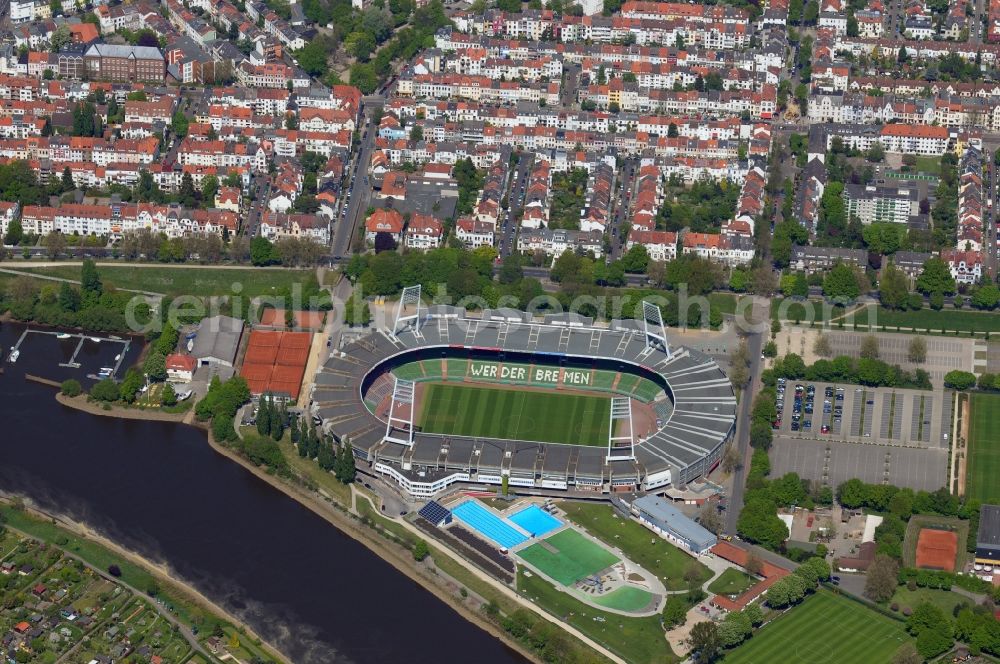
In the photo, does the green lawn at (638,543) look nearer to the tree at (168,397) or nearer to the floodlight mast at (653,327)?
the floodlight mast at (653,327)

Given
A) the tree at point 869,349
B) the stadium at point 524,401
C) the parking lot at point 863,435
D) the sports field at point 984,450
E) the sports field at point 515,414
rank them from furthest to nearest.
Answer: the tree at point 869,349 → the sports field at point 515,414 → the parking lot at point 863,435 → the stadium at point 524,401 → the sports field at point 984,450

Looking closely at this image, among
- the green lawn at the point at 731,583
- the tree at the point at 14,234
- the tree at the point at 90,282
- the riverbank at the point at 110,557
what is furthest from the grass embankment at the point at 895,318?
the tree at the point at 14,234

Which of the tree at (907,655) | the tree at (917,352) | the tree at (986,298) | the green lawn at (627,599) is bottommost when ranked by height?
the tree at (907,655)

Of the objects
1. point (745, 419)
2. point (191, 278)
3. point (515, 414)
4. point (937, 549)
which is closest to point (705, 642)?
point (937, 549)

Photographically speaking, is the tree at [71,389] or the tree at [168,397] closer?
the tree at [168,397]

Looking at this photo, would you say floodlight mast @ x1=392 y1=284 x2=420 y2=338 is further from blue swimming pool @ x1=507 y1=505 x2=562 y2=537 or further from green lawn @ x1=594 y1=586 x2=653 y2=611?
green lawn @ x1=594 y1=586 x2=653 y2=611

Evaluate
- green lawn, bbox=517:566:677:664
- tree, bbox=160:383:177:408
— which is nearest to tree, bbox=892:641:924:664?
green lawn, bbox=517:566:677:664


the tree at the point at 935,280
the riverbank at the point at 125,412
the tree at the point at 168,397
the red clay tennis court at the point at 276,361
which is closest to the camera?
the riverbank at the point at 125,412

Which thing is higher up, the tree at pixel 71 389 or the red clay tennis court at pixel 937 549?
the tree at pixel 71 389
